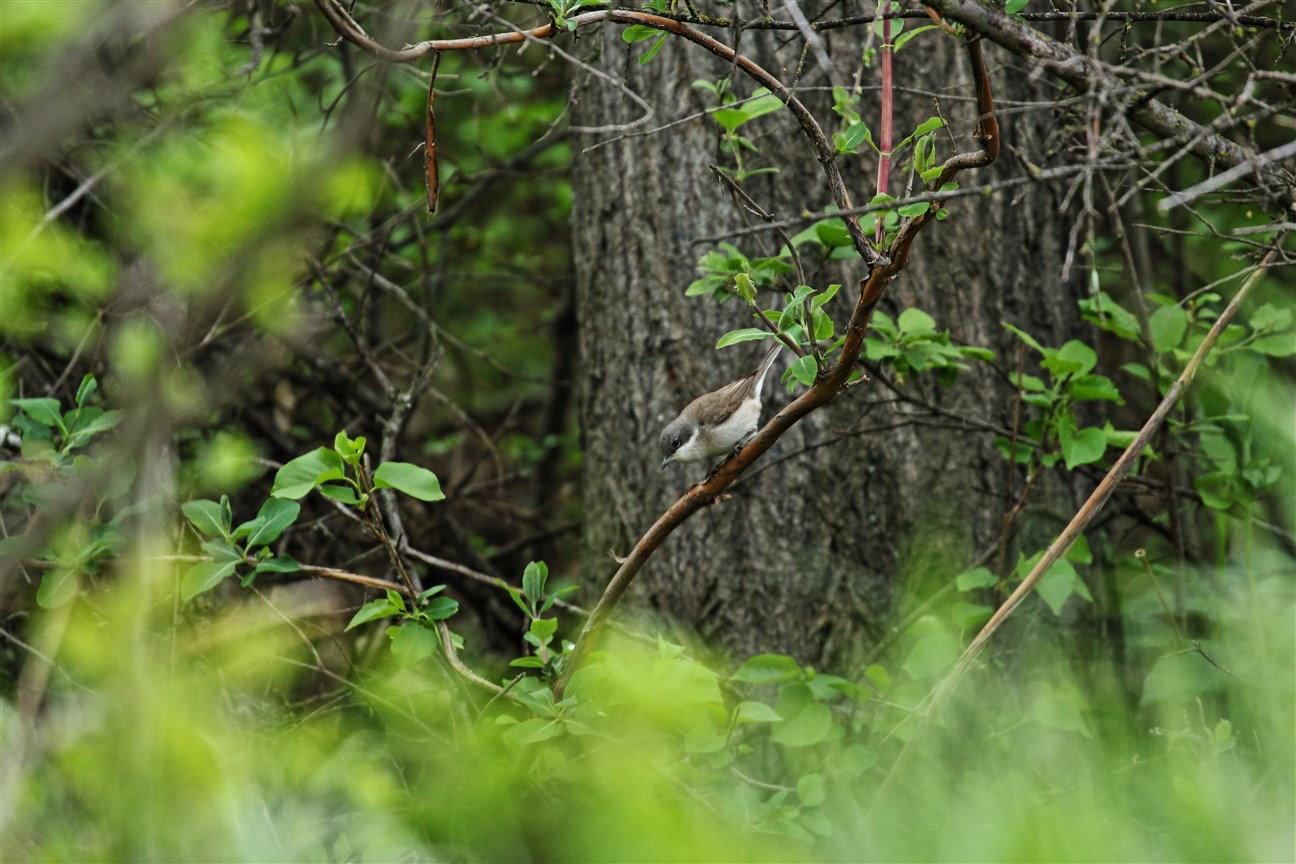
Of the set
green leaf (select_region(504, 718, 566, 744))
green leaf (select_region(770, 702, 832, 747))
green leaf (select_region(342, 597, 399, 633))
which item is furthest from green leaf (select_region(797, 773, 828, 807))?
green leaf (select_region(342, 597, 399, 633))

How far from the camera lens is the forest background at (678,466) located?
0.96 metres

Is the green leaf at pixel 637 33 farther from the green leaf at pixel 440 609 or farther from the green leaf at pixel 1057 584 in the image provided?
the green leaf at pixel 1057 584

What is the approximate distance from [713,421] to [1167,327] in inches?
50.9

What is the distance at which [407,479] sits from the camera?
2.20 meters

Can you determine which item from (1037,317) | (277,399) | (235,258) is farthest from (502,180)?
(235,258)

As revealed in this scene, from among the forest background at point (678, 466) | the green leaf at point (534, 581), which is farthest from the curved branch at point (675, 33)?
the green leaf at point (534, 581)

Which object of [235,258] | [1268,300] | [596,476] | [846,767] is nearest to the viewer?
[235,258]

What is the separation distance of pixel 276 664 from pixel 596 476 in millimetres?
1177

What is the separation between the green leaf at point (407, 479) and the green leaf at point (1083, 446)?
1589mm

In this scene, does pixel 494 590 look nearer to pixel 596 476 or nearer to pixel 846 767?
pixel 596 476

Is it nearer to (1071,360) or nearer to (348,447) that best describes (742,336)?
(348,447)

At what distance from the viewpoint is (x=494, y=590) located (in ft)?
14.2

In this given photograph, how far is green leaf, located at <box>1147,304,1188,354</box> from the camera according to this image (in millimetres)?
2893

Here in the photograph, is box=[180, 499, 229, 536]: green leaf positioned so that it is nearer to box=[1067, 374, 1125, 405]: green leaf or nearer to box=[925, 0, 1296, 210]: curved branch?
box=[925, 0, 1296, 210]: curved branch
